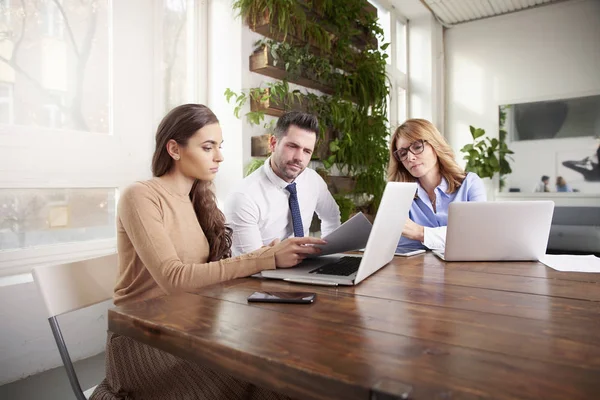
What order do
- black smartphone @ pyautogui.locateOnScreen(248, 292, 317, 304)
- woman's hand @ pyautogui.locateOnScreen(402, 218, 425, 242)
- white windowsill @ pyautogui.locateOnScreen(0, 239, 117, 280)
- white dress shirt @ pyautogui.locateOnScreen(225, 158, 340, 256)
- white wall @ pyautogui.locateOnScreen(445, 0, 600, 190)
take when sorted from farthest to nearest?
white wall @ pyautogui.locateOnScreen(445, 0, 600, 190), white dress shirt @ pyautogui.locateOnScreen(225, 158, 340, 256), woman's hand @ pyautogui.locateOnScreen(402, 218, 425, 242), white windowsill @ pyautogui.locateOnScreen(0, 239, 117, 280), black smartphone @ pyautogui.locateOnScreen(248, 292, 317, 304)

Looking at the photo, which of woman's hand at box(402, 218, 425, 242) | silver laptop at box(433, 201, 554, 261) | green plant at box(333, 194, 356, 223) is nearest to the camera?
silver laptop at box(433, 201, 554, 261)

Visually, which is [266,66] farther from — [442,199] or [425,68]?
[425,68]

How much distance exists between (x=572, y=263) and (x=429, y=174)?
3.62 feet

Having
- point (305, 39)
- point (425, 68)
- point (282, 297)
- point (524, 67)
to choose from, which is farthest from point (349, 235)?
point (524, 67)

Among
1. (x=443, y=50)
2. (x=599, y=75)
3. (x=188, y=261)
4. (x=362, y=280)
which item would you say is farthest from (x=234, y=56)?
(x=599, y=75)

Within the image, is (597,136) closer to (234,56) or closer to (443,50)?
(443,50)

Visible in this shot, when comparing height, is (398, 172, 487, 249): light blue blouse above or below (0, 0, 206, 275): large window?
below

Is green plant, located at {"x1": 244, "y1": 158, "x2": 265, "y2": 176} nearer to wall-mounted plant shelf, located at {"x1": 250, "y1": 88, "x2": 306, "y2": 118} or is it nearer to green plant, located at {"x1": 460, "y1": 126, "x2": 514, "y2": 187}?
wall-mounted plant shelf, located at {"x1": 250, "y1": 88, "x2": 306, "y2": 118}

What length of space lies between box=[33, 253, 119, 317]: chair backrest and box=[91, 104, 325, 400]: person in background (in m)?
0.10

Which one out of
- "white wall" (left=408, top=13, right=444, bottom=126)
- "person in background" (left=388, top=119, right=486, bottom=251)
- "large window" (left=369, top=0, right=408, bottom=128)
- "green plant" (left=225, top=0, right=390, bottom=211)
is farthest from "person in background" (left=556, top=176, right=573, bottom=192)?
"person in background" (left=388, top=119, right=486, bottom=251)

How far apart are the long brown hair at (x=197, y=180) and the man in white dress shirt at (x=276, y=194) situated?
0.40 metres

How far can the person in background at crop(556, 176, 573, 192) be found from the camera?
15.9 feet

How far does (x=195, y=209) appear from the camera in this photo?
1.74 metres

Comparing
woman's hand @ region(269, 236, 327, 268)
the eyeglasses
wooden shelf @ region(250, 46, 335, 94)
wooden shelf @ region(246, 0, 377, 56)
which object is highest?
wooden shelf @ region(246, 0, 377, 56)
